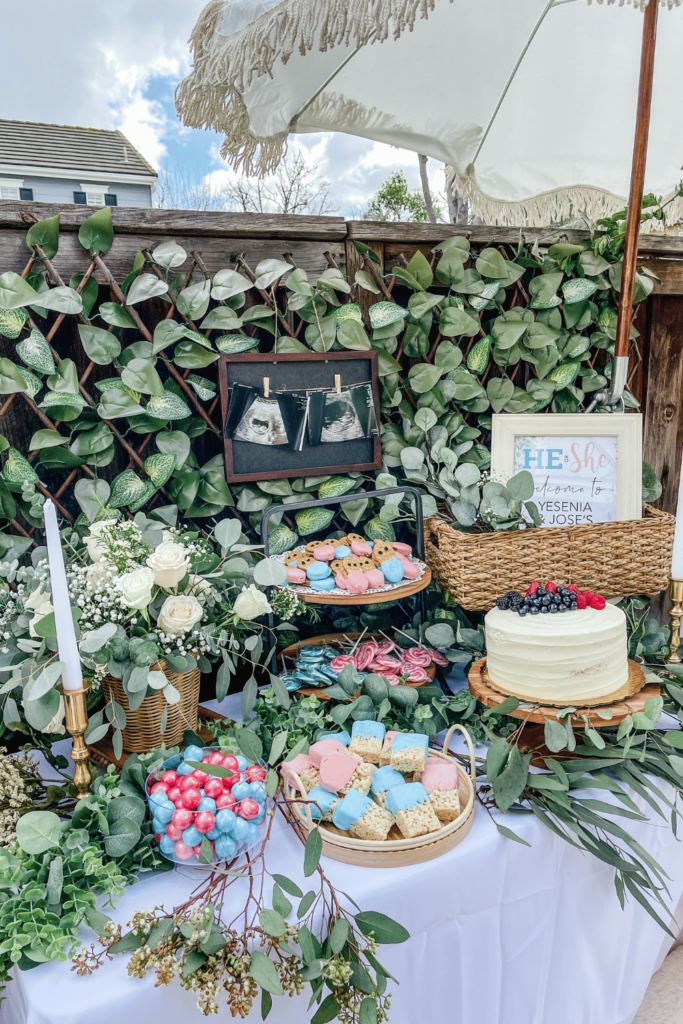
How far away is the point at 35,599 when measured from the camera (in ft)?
3.10

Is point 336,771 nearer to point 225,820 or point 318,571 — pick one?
point 225,820

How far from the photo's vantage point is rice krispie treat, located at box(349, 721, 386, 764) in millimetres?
925

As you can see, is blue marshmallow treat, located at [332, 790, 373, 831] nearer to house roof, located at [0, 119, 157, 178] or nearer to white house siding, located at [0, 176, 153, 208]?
white house siding, located at [0, 176, 153, 208]

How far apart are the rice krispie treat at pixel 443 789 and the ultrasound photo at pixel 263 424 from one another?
758mm

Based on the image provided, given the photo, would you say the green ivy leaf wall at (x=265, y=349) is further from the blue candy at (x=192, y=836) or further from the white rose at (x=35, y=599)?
the blue candy at (x=192, y=836)

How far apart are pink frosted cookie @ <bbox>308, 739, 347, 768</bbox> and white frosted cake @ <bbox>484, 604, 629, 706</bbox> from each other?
29cm

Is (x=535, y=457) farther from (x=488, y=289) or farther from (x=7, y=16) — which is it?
(x=7, y=16)

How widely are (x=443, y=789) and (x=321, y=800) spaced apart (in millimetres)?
174

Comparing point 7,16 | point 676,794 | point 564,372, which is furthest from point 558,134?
point 7,16

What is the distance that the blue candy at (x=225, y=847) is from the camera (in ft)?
2.52

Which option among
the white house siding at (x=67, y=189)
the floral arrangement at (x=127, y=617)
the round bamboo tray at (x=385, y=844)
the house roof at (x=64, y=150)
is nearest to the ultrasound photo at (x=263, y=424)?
the floral arrangement at (x=127, y=617)

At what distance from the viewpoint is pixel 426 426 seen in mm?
1471

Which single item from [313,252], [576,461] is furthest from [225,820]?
[313,252]

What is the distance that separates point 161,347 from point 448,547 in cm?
70
